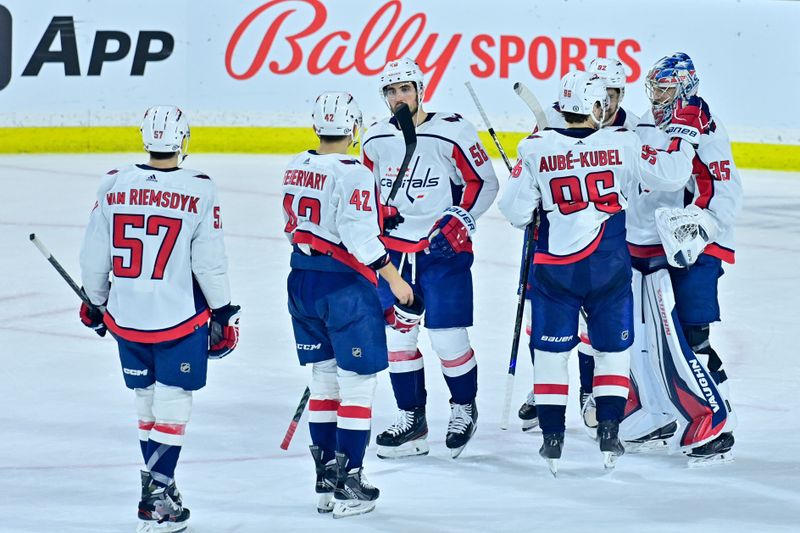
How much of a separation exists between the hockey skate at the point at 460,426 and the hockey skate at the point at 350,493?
0.65m

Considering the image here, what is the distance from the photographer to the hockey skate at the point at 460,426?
4.34 metres

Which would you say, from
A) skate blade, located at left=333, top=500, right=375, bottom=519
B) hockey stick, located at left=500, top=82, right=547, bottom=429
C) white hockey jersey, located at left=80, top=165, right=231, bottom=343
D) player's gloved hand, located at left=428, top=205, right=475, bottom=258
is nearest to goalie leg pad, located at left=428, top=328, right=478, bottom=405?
hockey stick, located at left=500, top=82, right=547, bottom=429

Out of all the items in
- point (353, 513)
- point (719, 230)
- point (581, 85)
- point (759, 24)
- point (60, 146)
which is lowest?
point (353, 513)

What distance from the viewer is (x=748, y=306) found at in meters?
6.48

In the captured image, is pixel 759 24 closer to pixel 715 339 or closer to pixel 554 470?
pixel 715 339

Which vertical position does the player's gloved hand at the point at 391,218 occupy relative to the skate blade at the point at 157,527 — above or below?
above

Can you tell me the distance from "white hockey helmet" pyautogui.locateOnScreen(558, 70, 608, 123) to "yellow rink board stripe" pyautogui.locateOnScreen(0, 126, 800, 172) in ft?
20.5

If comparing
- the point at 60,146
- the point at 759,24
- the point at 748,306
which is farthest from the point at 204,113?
the point at 748,306

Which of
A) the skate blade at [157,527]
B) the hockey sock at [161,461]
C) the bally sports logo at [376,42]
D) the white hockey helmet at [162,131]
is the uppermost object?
the bally sports logo at [376,42]

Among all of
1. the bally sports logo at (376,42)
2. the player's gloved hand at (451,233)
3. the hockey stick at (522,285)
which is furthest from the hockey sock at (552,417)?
the bally sports logo at (376,42)

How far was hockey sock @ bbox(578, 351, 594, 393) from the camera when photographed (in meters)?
4.66

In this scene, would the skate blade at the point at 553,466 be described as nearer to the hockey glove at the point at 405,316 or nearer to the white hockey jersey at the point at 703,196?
the hockey glove at the point at 405,316

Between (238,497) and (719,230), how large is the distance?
66.8 inches

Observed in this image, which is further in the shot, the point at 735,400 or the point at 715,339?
the point at 715,339
